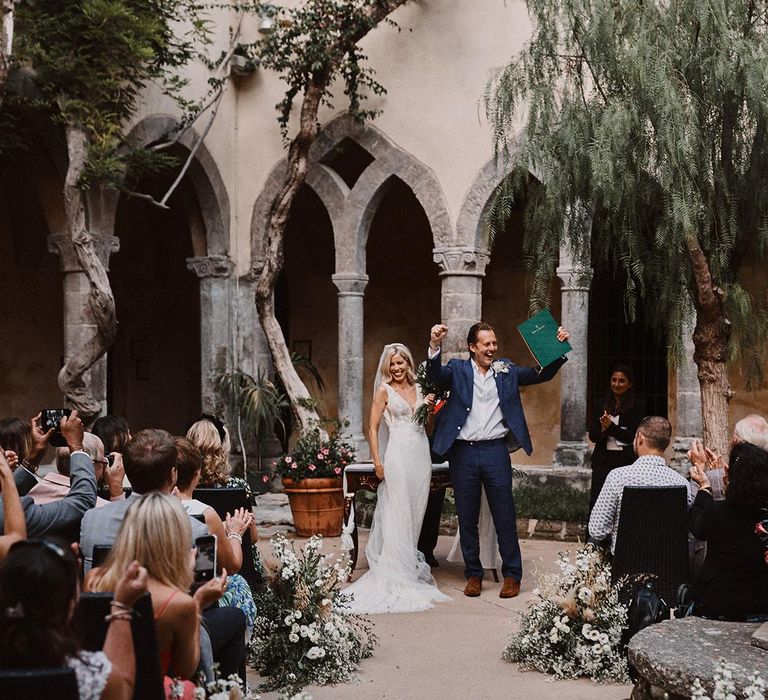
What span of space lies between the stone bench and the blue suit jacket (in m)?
2.41

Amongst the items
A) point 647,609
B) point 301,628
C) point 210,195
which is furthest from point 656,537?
point 210,195

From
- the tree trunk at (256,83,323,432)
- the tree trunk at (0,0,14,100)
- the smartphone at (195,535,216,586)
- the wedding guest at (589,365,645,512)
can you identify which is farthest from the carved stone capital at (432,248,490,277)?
the smartphone at (195,535,216,586)

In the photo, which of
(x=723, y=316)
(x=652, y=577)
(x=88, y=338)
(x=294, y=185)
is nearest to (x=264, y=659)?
(x=652, y=577)

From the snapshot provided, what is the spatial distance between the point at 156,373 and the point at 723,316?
967 centimetres

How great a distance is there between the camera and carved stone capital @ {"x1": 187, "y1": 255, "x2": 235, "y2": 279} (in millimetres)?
10961

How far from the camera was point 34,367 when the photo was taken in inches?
484

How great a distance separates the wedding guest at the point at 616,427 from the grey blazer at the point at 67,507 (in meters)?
4.03

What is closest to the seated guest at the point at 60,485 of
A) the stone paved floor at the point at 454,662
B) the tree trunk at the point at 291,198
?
the stone paved floor at the point at 454,662

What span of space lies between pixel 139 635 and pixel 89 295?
6821 mm

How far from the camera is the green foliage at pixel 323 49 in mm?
9906

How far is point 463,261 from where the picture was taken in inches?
403

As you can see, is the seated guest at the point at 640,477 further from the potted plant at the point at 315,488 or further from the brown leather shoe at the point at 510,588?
the potted plant at the point at 315,488

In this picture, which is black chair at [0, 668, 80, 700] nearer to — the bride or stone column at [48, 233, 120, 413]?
the bride

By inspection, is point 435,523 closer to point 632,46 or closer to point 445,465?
point 445,465
